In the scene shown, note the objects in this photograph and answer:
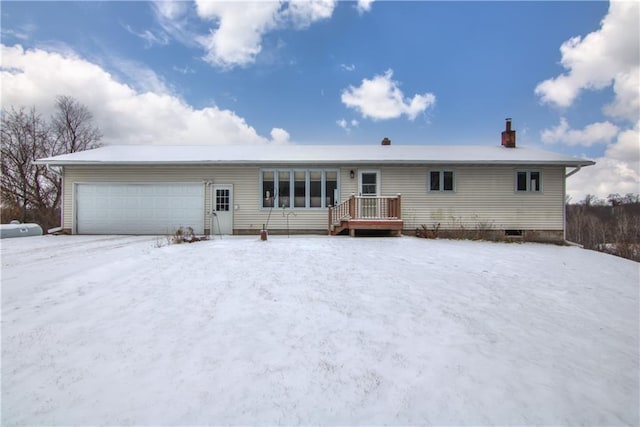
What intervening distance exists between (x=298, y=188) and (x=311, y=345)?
8.87 meters

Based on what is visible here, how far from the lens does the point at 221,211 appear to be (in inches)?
458

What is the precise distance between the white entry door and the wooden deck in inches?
164

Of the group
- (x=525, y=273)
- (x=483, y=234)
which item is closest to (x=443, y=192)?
(x=483, y=234)

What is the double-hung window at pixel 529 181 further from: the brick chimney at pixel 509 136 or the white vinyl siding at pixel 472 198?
the brick chimney at pixel 509 136

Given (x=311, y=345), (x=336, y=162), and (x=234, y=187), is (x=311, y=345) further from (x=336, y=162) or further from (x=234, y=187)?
(x=234, y=187)

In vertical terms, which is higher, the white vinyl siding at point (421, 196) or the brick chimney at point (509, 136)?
the brick chimney at point (509, 136)

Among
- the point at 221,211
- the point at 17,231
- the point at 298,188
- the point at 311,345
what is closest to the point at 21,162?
the point at 17,231

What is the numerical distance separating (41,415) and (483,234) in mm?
12747

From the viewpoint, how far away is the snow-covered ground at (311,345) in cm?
235

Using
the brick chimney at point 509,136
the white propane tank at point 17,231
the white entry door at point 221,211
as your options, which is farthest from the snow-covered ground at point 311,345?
the brick chimney at point 509,136

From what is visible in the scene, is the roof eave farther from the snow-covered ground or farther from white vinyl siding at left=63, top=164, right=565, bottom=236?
the snow-covered ground

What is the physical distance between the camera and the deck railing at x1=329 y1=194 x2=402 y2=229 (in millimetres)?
10273

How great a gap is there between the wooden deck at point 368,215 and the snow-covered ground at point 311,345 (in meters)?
4.15

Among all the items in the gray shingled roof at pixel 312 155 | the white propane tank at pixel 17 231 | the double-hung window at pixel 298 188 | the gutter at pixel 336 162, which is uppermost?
the gray shingled roof at pixel 312 155
